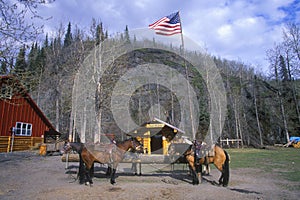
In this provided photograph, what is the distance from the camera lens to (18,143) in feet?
64.6

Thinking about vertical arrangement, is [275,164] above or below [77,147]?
below

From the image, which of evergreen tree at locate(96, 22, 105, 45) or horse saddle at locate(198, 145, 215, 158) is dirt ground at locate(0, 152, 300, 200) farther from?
evergreen tree at locate(96, 22, 105, 45)

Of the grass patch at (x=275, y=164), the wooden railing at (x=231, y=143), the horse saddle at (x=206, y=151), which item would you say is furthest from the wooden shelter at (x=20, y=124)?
the wooden railing at (x=231, y=143)

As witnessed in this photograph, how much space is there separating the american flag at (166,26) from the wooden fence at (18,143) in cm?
1620

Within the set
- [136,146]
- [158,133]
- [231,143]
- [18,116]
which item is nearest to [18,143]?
[18,116]

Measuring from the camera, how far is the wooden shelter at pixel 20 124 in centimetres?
1809

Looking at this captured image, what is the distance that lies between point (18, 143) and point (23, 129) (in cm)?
153

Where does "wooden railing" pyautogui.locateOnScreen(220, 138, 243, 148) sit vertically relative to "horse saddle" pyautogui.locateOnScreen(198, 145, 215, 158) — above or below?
below

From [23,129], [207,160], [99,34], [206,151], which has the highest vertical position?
[99,34]

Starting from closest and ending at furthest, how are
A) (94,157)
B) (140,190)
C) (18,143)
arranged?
(140,190) → (94,157) → (18,143)

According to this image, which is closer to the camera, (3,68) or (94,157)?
(94,157)

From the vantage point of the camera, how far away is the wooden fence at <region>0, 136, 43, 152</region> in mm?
17955

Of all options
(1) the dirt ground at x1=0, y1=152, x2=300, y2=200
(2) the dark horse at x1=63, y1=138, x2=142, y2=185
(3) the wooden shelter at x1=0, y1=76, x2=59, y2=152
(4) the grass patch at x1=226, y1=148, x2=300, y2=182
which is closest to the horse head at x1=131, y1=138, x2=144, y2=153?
(2) the dark horse at x1=63, y1=138, x2=142, y2=185

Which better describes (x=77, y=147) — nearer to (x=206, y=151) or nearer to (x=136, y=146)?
(x=136, y=146)
